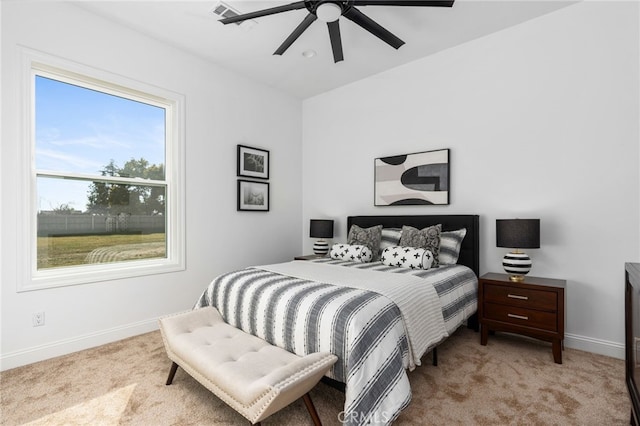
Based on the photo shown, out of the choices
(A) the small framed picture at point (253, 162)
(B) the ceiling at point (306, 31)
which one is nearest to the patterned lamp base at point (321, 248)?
(A) the small framed picture at point (253, 162)

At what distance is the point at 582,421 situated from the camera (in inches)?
68.0

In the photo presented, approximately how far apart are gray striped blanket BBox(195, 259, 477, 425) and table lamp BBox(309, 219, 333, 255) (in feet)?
5.54

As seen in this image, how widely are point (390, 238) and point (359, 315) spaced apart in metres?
1.94

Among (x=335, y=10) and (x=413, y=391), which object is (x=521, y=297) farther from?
(x=335, y=10)

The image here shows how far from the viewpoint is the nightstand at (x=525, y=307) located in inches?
94.5

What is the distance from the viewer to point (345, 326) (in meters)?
1.67

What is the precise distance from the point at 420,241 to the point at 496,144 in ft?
3.97

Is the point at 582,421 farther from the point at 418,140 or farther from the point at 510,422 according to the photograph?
the point at 418,140

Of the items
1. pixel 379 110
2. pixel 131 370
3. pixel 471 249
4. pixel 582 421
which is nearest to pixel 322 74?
pixel 379 110

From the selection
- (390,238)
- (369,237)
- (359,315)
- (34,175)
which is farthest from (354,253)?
(34,175)

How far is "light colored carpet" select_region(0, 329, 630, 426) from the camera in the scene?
1.76m

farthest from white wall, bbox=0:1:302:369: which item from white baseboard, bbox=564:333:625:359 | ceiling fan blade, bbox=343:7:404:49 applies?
white baseboard, bbox=564:333:625:359

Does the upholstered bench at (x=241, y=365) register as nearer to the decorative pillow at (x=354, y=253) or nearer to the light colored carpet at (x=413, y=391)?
the light colored carpet at (x=413, y=391)

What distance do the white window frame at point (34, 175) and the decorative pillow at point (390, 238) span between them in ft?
7.13
